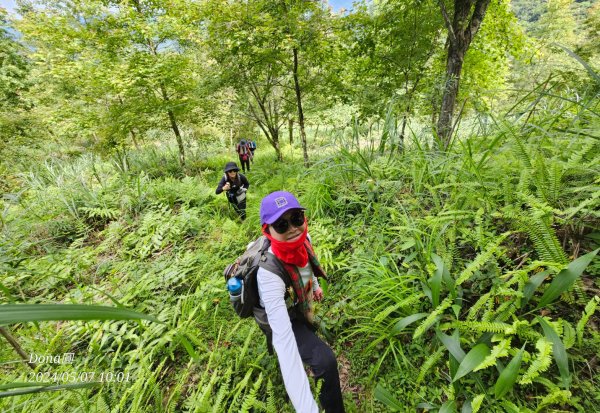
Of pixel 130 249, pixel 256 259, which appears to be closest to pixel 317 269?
→ pixel 256 259

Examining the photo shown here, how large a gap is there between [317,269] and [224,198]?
446 cm

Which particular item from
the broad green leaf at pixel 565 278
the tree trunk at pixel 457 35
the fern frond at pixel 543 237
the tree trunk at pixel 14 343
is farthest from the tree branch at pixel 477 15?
the tree trunk at pixel 14 343

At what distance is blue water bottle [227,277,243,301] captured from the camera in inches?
79.5

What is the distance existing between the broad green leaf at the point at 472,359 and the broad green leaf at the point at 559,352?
0.34 m

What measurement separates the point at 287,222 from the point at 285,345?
877 mm

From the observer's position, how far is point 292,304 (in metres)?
2.14

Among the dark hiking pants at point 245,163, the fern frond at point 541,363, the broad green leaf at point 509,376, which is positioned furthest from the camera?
the dark hiking pants at point 245,163

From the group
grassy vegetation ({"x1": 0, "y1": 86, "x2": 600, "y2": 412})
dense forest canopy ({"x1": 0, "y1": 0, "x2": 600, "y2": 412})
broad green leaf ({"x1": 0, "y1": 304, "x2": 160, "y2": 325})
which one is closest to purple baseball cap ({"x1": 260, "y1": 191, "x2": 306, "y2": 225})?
dense forest canopy ({"x1": 0, "y1": 0, "x2": 600, "y2": 412})

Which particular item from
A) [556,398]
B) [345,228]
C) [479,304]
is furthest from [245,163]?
[556,398]

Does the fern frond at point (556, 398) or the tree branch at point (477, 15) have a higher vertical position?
the tree branch at point (477, 15)

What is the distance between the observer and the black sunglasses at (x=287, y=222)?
6.50ft

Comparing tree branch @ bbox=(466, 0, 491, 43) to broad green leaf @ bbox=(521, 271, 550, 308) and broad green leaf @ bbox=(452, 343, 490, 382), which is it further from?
broad green leaf @ bbox=(452, 343, 490, 382)

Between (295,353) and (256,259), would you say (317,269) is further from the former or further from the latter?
(295,353)

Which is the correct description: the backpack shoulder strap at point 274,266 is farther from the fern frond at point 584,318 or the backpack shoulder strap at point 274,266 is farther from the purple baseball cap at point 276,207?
the fern frond at point 584,318
